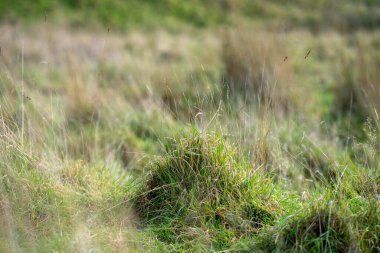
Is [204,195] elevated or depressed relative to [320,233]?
depressed

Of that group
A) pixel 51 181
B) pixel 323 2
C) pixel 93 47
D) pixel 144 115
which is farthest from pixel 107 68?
pixel 323 2

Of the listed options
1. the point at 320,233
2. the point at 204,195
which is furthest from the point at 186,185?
the point at 320,233

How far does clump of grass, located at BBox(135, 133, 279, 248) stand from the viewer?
2.93m

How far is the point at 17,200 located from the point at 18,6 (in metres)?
18.2

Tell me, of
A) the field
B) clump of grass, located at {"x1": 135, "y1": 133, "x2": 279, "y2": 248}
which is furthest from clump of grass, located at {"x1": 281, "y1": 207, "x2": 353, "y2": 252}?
clump of grass, located at {"x1": 135, "y1": 133, "x2": 279, "y2": 248}

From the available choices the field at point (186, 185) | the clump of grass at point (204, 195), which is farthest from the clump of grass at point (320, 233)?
the clump of grass at point (204, 195)

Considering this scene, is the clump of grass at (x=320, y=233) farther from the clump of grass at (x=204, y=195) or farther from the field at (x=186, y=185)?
the clump of grass at (x=204, y=195)

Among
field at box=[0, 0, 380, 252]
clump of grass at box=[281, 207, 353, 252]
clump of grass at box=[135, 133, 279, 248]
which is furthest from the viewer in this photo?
clump of grass at box=[135, 133, 279, 248]

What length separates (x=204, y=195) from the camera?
3068 millimetres

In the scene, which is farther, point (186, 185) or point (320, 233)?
point (186, 185)

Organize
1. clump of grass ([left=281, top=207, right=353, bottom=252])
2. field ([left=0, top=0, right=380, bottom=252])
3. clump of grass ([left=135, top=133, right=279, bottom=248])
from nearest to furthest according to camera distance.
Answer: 1. clump of grass ([left=281, top=207, right=353, bottom=252])
2. field ([left=0, top=0, right=380, bottom=252])
3. clump of grass ([left=135, top=133, right=279, bottom=248])

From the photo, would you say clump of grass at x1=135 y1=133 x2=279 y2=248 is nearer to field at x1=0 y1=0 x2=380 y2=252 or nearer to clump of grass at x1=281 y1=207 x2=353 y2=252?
field at x1=0 y1=0 x2=380 y2=252

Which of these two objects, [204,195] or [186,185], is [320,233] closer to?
[204,195]

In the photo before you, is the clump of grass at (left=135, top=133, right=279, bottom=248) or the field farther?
the clump of grass at (left=135, top=133, right=279, bottom=248)
